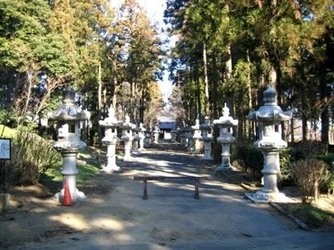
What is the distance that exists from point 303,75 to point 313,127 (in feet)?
20.8

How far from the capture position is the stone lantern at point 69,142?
524 inches

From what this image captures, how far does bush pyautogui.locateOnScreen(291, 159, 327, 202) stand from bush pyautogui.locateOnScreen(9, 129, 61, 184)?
7284mm

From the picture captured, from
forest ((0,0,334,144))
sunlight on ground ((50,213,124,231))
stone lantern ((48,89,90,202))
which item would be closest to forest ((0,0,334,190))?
forest ((0,0,334,144))

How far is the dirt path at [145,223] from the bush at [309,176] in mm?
1140

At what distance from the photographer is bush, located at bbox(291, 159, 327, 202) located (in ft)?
41.5

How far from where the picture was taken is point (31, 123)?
100 ft

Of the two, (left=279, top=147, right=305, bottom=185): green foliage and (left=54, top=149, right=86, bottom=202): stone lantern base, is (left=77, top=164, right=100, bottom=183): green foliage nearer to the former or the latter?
(left=54, top=149, right=86, bottom=202): stone lantern base

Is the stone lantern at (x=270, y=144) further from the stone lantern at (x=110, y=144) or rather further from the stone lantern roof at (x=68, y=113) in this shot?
the stone lantern at (x=110, y=144)

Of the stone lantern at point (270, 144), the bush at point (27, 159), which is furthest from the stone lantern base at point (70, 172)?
the stone lantern at point (270, 144)

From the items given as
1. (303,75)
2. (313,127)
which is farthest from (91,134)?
(303,75)

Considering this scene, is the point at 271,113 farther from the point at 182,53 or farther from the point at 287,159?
the point at 182,53

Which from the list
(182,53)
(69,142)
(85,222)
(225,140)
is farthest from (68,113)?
(182,53)

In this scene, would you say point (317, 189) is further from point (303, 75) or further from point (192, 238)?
point (303, 75)

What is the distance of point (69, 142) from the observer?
13398 millimetres
